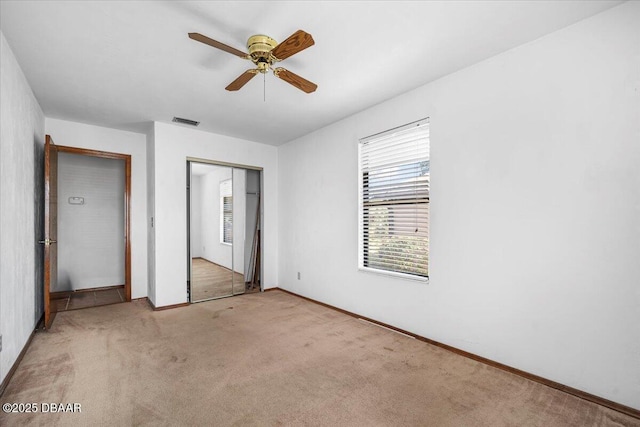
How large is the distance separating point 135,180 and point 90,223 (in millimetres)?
1381

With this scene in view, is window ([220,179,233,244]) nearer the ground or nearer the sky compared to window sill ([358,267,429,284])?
nearer the sky

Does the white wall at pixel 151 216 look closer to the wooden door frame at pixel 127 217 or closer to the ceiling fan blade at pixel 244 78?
the wooden door frame at pixel 127 217

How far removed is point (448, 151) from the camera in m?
2.80

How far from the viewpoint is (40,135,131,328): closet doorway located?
4.77 meters

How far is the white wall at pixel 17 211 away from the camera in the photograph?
2219 millimetres

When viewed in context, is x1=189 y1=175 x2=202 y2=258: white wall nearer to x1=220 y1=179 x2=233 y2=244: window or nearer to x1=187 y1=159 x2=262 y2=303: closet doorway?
x1=187 y1=159 x2=262 y2=303: closet doorway

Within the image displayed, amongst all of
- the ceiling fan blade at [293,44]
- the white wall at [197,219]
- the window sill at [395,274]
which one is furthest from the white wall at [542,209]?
the white wall at [197,219]

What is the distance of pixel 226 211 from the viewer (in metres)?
5.07

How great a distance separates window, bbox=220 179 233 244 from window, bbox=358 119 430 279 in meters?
2.48

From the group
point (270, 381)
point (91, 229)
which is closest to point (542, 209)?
point (270, 381)

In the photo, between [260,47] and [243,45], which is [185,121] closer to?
[243,45]

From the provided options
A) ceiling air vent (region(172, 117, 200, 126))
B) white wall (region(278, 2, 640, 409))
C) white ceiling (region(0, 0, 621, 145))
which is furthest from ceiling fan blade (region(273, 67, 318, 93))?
ceiling air vent (region(172, 117, 200, 126))

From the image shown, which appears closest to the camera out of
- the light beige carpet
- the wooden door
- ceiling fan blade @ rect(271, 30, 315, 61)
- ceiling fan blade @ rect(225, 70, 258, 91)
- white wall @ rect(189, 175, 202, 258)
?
ceiling fan blade @ rect(271, 30, 315, 61)

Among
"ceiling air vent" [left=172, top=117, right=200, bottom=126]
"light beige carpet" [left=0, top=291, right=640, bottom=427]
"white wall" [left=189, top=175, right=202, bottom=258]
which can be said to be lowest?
"light beige carpet" [left=0, top=291, right=640, bottom=427]
